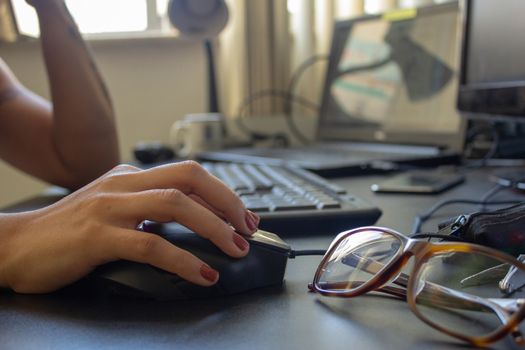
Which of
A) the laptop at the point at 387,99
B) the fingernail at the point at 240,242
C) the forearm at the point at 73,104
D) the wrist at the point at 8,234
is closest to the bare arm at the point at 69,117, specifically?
the forearm at the point at 73,104

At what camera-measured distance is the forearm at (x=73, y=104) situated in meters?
0.89

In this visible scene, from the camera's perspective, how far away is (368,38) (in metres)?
1.25

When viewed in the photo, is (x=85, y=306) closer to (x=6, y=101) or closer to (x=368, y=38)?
(x=6, y=101)

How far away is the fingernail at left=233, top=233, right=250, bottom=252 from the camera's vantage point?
36cm

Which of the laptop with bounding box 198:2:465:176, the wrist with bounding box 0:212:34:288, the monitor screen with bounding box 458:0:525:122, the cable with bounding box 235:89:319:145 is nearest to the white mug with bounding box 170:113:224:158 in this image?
the laptop with bounding box 198:2:465:176

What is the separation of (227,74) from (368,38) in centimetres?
52

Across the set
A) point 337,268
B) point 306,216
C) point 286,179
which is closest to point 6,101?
point 286,179

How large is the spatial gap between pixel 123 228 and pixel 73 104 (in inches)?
23.7

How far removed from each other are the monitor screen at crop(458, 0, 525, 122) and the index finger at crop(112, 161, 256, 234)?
501 millimetres

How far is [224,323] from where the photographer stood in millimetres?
314

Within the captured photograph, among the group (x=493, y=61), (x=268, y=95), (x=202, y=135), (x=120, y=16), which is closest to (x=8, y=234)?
(x=493, y=61)

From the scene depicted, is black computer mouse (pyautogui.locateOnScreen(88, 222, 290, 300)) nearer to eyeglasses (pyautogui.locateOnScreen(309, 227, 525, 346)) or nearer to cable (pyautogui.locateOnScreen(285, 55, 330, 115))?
eyeglasses (pyautogui.locateOnScreen(309, 227, 525, 346))

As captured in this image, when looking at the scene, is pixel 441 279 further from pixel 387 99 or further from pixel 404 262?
pixel 387 99

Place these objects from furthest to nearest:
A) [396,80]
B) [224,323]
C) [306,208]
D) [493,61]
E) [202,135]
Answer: [202,135], [396,80], [493,61], [306,208], [224,323]
